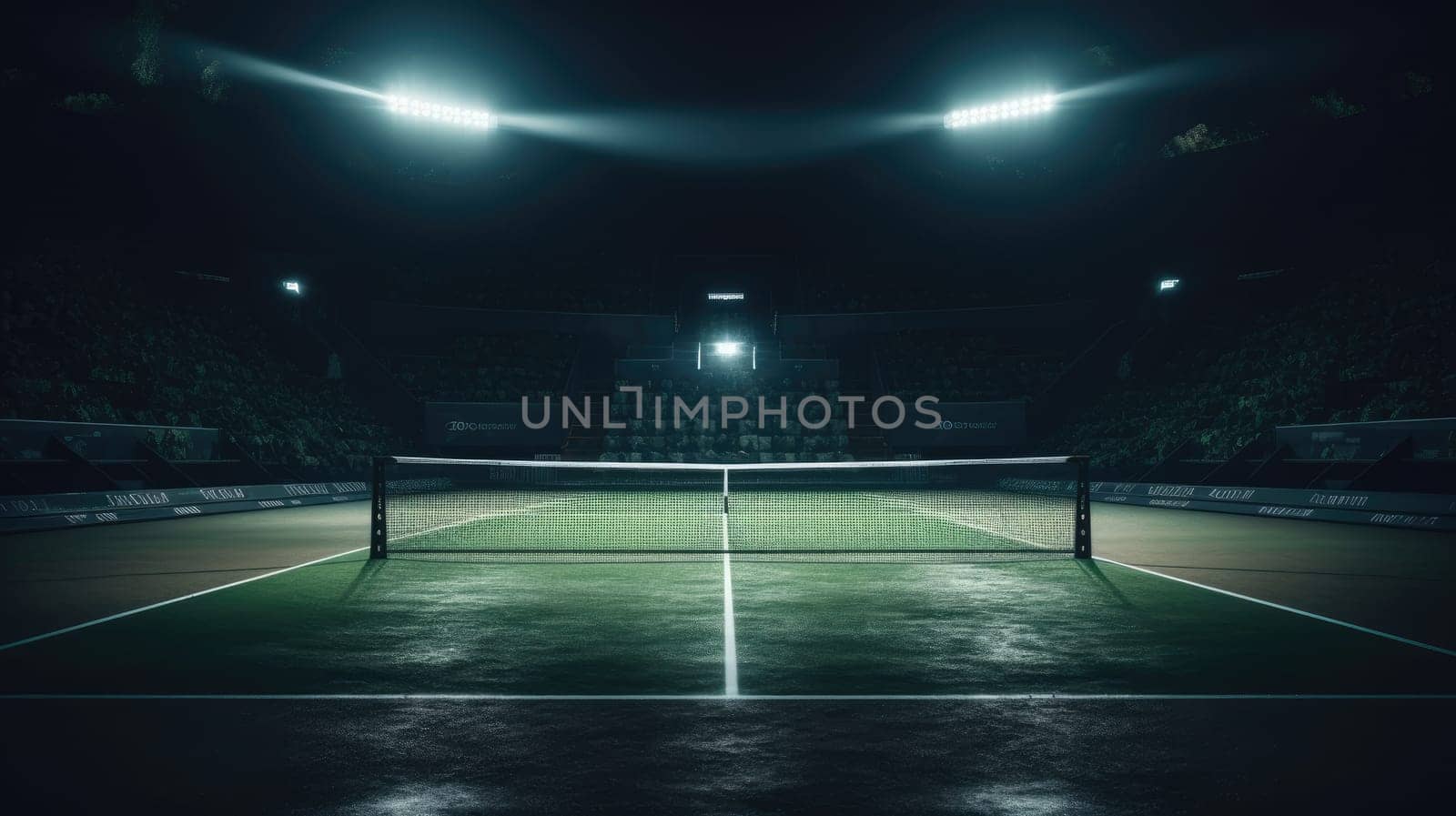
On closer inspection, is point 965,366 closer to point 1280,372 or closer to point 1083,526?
point 1280,372

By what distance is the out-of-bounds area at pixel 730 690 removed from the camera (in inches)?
184

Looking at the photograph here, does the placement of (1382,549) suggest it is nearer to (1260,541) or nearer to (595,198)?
(1260,541)

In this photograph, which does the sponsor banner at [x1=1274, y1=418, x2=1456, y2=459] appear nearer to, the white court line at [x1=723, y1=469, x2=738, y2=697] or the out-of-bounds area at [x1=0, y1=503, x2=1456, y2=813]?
the out-of-bounds area at [x1=0, y1=503, x2=1456, y2=813]

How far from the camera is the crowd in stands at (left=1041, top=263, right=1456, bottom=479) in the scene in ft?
85.0

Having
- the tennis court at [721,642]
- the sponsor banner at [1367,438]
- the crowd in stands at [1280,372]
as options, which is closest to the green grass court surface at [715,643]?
the tennis court at [721,642]

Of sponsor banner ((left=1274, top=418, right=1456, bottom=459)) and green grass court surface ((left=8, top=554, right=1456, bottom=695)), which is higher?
sponsor banner ((left=1274, top=418, right=1456, bottom=459))

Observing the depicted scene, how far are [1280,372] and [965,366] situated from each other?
14.6m

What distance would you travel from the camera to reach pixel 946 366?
43031 mm

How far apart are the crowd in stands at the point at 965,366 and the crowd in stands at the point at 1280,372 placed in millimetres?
3722

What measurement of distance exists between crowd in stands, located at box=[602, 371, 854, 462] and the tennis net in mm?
963

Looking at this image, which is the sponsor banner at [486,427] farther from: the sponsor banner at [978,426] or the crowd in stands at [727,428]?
the sponsor banner at [978,426]

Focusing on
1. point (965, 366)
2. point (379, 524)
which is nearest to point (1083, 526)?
point (379, 524)

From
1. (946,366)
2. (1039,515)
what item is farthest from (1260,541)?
(946,366)

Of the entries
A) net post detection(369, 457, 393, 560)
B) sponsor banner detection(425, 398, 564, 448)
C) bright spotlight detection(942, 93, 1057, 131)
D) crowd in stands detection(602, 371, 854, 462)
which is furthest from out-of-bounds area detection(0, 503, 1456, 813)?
bright spotlight detection(942, 93, 1057, 131)
